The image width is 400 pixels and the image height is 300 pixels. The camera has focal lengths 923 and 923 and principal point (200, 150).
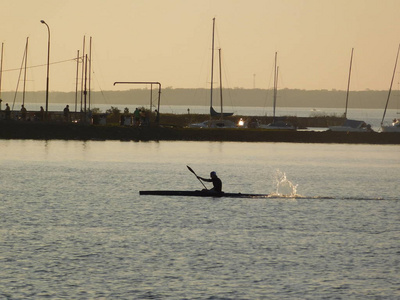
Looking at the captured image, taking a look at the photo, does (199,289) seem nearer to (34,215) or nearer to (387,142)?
(34,215)

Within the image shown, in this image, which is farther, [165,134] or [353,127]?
[353,127]

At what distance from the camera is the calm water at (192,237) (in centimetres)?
2759

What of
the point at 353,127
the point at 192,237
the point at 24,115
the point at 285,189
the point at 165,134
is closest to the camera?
the point at 192,237

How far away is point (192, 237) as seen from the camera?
37344 millimetres

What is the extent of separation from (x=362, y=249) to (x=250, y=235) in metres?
5.27

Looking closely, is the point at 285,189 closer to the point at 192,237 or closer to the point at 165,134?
the point at 192,237

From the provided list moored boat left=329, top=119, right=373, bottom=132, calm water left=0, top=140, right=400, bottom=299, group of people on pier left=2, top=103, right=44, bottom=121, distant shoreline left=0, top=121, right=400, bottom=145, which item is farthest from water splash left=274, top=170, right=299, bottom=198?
moored boat left=329, top=119, right=373, bottom=132

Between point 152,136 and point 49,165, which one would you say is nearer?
point 49,165

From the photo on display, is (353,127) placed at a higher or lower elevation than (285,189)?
higher

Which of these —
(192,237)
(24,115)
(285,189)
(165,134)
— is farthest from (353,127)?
(192,237)


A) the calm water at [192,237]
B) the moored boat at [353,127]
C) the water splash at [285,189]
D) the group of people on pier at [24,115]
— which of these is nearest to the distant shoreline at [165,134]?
the group of people on pier at [24,115]

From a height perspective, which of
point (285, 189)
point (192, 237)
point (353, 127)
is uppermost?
point (353, 127)

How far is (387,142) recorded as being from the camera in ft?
389

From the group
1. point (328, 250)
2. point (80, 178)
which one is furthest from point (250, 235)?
point (80, 178)
